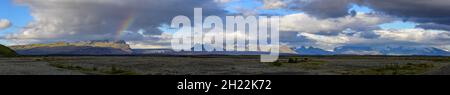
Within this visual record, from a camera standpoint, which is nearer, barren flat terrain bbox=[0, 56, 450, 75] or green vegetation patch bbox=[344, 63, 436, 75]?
barren flat terrain bbox=[0, 56, 450, 75]

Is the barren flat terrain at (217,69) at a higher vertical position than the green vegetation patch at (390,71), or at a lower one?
higher

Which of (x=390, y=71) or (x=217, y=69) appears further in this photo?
(x=217, y=69)

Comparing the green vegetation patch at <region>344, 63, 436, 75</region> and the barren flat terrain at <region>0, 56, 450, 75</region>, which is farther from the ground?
the barren flat terrain at <region>0, 56, 450, 75</region>

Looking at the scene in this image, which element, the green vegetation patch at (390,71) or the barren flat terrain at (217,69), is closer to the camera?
the barren flat terrain at (217,69)

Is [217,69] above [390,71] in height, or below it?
above
